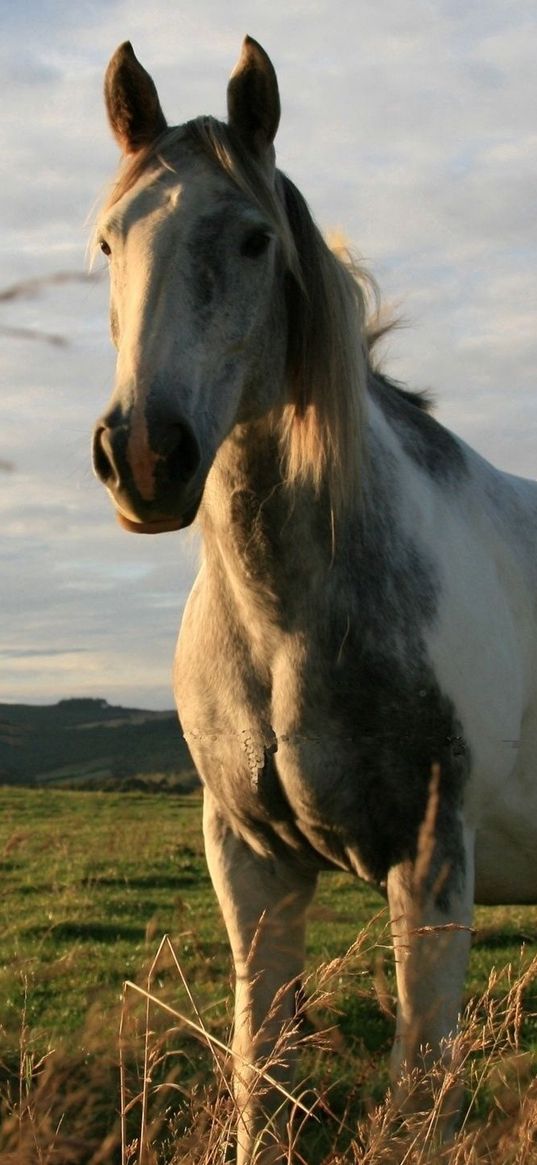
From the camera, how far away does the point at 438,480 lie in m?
4.29

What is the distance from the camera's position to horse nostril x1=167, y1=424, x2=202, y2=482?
9.73ft

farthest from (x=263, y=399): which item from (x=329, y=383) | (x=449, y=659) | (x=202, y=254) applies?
(x=449, y=659)

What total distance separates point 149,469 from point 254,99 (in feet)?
4.39

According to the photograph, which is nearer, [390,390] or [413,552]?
[413,552]

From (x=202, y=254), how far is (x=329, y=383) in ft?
1.89

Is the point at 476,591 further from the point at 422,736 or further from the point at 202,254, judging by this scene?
the point at 202,254

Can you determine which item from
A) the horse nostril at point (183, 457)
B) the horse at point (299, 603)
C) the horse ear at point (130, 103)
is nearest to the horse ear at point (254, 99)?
the horse at point (299, 603)

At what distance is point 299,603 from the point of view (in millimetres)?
3746

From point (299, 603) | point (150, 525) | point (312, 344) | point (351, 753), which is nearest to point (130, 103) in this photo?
point (312, 344)

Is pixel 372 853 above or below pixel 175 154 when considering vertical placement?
below

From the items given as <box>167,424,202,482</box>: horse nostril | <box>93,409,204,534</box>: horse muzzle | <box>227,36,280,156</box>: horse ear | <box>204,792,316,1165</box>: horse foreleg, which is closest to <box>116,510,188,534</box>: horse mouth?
<box>93,409,204,534</box>: horse muzzle

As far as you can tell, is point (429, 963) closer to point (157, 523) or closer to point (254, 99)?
point (157, 523)

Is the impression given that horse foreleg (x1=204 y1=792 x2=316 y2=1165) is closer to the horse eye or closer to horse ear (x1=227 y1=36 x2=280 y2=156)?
the horse eye

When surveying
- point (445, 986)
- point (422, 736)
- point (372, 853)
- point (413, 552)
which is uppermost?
point (413, 552)
